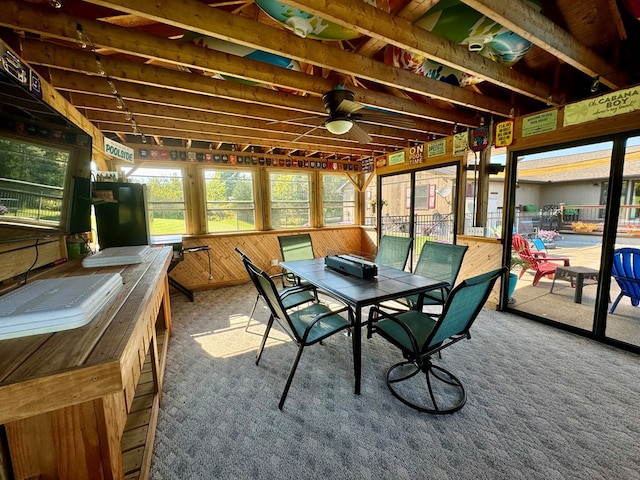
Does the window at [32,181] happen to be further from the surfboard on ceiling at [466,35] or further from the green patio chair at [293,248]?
the surfboard on ceiling at [466,35]

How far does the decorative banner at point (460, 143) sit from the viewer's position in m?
3.88

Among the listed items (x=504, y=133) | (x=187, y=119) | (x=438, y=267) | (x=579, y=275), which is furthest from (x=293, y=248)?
(x=579, y=275)

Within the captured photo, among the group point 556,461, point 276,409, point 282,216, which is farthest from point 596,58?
point 282,216

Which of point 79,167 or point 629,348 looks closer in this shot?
point 79,167

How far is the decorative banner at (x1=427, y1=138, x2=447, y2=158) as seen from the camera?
14.0 ft

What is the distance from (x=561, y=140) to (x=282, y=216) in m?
4.57

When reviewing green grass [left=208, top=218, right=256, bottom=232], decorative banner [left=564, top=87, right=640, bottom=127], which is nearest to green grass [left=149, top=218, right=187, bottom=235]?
green grass [left=208, top=218, right=256, bottom=232]

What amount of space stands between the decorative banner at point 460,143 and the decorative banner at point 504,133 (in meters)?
0.42

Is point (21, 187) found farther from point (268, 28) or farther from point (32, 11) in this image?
point (268, 28)

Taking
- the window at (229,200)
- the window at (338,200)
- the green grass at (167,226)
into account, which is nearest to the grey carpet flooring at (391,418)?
the green grass at (167,226)

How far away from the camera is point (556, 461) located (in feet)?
4.96

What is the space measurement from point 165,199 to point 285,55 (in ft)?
12.5

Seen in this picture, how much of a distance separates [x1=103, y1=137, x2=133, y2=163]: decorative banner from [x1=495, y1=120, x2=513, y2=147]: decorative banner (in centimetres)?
494

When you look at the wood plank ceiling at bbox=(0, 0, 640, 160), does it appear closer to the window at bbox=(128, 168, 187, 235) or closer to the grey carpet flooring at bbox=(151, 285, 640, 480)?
the window at bbox=(128, 168, 187, 235)
